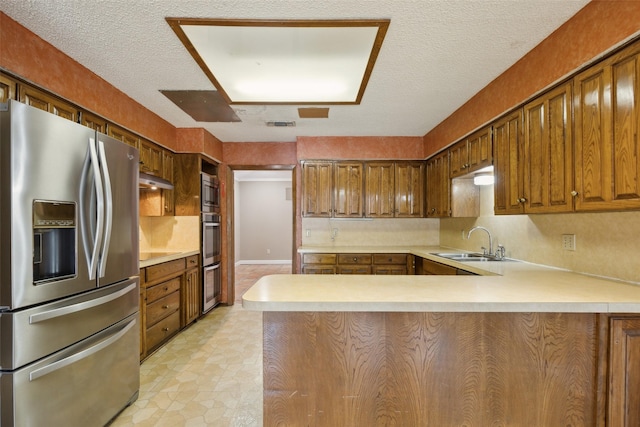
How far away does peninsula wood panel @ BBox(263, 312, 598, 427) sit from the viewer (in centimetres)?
142

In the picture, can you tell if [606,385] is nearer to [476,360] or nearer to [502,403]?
[502,403]

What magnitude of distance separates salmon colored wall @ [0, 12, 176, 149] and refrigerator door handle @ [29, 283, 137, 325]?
4.51 feet

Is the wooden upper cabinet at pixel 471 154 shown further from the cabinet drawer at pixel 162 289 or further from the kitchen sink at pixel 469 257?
the cabinet drawer at pixel 162 289

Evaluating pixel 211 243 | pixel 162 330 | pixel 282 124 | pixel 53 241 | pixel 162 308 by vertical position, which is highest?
pixel 282 124

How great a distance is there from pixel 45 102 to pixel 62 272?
1.17 metres

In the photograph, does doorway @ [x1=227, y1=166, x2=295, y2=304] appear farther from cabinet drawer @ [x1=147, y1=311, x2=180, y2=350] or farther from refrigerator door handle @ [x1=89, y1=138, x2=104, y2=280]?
refrigerator door handle @ [x1=89, y1=138, x2=104, y2=280]

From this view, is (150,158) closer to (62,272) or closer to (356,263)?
(62,272)

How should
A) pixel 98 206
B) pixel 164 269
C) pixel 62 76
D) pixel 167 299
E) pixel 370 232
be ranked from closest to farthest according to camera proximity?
pixel 98 206 < pixel 62 76 < pixel 164 269 < pixel 167 299 < pixel 370 232

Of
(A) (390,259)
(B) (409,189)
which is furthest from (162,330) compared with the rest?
(B) (409,189)

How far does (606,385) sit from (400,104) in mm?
2539

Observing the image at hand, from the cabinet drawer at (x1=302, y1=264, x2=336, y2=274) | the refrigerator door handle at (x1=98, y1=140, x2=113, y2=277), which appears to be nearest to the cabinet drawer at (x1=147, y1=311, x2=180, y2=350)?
the refrigerator door handle at (x1=98, y1=140, x2=113, y2=277)

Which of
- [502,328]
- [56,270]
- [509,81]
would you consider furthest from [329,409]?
[509,81]

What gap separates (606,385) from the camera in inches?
54.3

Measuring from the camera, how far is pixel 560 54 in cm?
180
